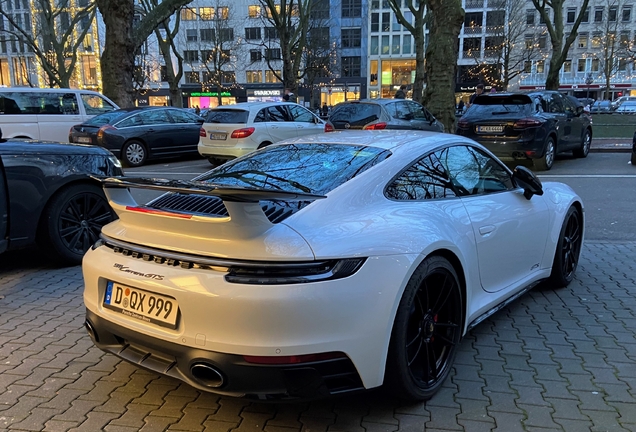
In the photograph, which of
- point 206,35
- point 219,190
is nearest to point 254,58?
point 206,35

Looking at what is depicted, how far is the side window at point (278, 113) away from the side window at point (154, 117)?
11.6 ft

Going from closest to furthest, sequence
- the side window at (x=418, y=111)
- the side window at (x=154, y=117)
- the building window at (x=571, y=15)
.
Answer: the side window at (x=418, y=111), the side window at (x=154, y=117), the building window at (x=571, y=15)

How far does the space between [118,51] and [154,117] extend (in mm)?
4006

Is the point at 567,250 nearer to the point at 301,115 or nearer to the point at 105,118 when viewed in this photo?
the point at 301,115

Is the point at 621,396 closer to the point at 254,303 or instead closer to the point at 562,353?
the point at 562,353

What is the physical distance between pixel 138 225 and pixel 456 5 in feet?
41.5

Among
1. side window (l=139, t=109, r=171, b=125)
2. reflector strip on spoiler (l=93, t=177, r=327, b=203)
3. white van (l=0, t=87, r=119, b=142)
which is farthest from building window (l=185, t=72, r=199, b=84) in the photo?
reflector strip on spoiler (l=93, t=177, r=327, b=203)

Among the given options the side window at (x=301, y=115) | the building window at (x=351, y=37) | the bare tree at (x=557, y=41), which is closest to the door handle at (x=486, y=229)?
the side window at (x=301, y=115)

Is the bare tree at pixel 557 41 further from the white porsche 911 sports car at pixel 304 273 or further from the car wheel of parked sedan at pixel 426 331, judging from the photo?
the car wheel of parked sedan at pixel 426 331

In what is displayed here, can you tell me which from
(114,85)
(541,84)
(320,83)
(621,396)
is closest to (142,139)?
(114,85)

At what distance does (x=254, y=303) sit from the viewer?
2.10m

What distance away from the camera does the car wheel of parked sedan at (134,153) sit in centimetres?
1293

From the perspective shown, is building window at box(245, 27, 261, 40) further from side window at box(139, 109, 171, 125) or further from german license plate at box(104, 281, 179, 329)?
german license plate at box(104, 281, 179, 329)

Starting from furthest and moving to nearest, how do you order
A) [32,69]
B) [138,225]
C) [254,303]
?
[32,69] → [138,225] → [254,303]
